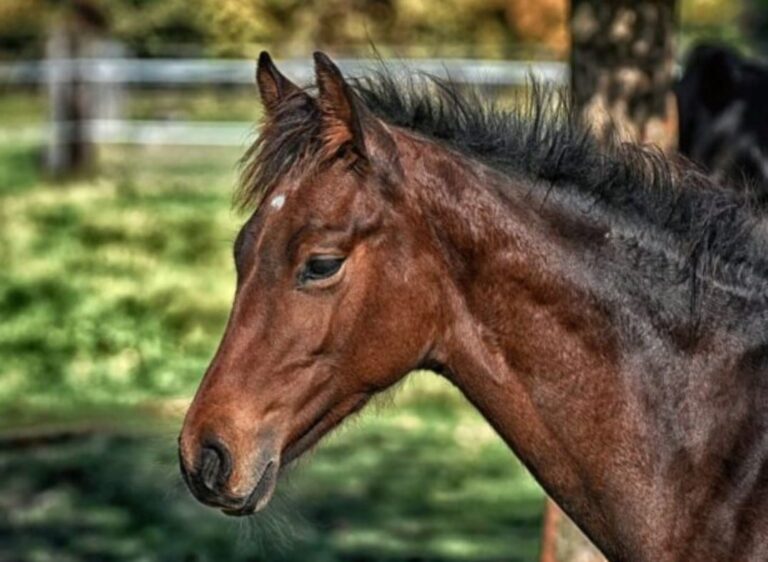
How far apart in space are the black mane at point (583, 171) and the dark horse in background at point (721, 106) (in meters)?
6.13

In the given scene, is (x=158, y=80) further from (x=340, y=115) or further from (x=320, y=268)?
(x=320, y=268)

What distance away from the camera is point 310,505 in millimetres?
9617

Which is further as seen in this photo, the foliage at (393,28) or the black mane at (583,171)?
the foliage at (393,28)

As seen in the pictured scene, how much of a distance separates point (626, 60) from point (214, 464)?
419cm

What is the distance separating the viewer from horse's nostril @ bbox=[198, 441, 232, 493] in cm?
426

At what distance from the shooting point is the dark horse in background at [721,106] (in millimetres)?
10789

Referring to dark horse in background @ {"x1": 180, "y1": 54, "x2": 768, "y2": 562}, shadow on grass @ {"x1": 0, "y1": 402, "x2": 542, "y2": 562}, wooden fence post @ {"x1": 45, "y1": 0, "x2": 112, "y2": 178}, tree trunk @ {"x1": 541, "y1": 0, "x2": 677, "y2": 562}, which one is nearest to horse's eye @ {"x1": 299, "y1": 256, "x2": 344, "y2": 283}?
dark horse in background @ {"x1": 180, "y1": 54, "x2": 768, "y2": 562}

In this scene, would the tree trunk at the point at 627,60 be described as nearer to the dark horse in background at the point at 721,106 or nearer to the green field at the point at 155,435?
the green field at the point at 155,435

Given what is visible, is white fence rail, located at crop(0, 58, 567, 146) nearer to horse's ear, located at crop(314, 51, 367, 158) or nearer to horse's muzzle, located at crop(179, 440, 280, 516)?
horse's ear, located at crop(314, 51, 367, 158)

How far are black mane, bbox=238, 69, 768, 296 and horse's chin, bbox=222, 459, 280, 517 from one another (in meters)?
0.65

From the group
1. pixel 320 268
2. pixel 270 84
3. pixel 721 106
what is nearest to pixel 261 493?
pixel 320 268

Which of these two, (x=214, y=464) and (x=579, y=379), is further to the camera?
(x=579, y=379)

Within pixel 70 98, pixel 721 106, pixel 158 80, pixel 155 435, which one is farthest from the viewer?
pixel 158 80

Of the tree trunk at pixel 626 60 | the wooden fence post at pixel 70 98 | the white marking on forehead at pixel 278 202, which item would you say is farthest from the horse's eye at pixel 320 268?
the wooden fence post at pixel 70 98
